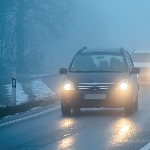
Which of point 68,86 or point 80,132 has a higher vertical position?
point 68,86

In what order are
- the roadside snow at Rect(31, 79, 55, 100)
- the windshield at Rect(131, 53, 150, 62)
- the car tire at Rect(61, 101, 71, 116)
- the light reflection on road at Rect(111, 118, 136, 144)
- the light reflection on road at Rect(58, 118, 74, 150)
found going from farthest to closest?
the windshield at Rect(131, 53, 150, 62)
the roadside snow at Rect(31, 79, 55, 100)
the car tire at Rect(61, 101, 71, 116)
the light reflection on road at Rect(111, 118, 136, 144)
the light reflection on road at Rect(58, 118, 74, 150)

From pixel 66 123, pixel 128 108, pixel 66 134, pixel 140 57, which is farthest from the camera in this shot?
pixel 140 57

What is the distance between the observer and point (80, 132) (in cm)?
1212

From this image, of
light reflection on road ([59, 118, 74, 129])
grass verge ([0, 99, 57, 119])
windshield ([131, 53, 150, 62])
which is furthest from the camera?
windshield ([131, 53, 150, 62])

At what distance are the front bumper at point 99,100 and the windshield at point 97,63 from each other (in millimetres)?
1041

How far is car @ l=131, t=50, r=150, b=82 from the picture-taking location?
1178 inches

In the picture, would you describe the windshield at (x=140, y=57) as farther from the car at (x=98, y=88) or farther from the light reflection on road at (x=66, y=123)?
the light reflection on road at (x=66, y=123)

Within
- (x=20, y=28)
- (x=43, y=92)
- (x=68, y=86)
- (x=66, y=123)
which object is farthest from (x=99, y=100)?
(x=20, y=28)

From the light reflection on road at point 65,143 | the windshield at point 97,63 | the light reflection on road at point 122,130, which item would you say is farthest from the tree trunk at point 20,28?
the light reflection on road at point 65,143

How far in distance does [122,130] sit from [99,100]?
Answer: 108 inches

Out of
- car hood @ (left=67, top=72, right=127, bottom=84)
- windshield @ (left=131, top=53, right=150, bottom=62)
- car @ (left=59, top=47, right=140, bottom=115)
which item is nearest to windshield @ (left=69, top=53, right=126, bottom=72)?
car @ (left=59, top=47, right=140, bottom=115)

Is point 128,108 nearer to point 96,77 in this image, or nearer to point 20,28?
point 96,77

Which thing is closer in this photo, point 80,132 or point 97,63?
point 80,132

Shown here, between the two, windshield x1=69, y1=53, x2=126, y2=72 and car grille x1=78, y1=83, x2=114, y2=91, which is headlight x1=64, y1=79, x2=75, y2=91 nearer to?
car grille x1=78, y1=83, x2=114, y2=91
